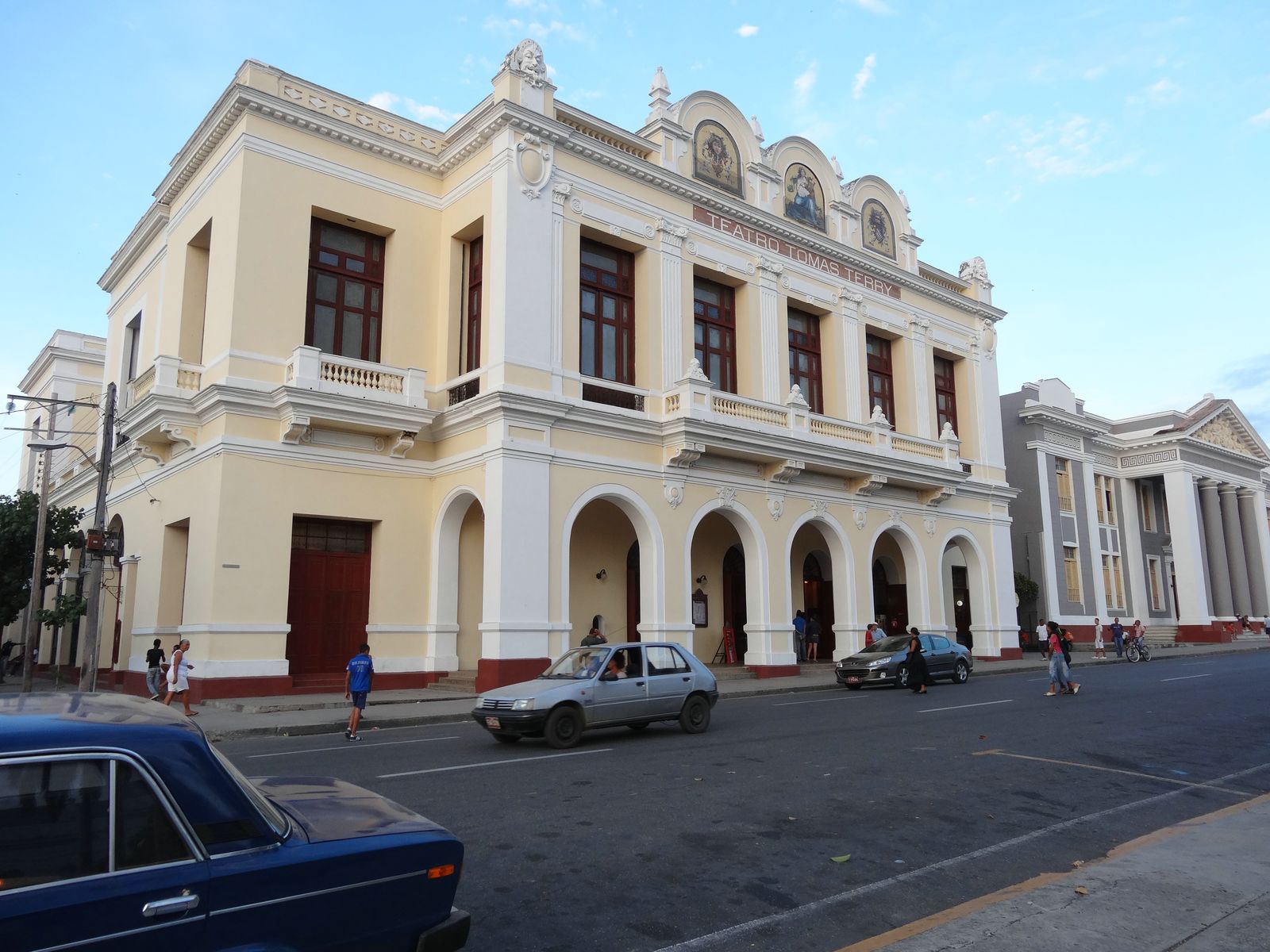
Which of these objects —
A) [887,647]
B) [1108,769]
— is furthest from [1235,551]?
[1108,769]

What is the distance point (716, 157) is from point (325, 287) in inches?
466

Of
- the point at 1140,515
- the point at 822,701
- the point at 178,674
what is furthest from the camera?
the point at 1140,515

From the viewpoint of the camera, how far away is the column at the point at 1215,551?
165 ft

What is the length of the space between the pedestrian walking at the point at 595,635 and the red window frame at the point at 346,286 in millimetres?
8170

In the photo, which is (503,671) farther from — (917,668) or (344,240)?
(344,240)

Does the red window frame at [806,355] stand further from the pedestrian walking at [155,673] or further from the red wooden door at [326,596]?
the pedestrian walking at [155,673]

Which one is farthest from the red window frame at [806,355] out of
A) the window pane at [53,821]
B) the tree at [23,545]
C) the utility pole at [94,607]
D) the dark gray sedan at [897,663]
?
the window pane at [53,821]

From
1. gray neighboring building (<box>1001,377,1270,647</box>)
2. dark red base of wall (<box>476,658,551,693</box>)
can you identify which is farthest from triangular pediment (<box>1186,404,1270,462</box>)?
dark red base of wall (<box>476,658,551,693</box>)

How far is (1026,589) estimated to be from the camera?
40.6 metres

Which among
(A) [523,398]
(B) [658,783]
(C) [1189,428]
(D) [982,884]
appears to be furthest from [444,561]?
(C) [1189,428]

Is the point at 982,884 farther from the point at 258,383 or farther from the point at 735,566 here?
the point at 735,566

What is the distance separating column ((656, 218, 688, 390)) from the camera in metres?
24.0

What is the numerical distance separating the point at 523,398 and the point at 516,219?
4.40 metres

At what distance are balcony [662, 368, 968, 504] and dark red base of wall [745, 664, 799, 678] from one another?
5.48 m
